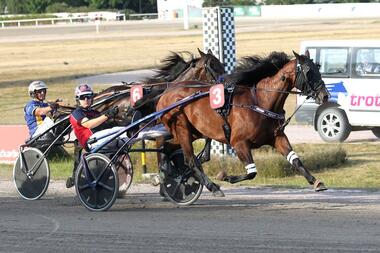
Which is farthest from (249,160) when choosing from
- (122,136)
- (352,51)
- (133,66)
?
(133,66)

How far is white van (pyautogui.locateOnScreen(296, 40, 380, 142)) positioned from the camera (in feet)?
54.9

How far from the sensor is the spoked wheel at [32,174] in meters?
10.8

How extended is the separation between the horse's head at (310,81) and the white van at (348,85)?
7696mm

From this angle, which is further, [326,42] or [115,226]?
[326,42]

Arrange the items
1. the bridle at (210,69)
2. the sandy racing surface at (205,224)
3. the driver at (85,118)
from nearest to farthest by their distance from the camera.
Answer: the sandy racing surface at (205,224) < the driver at (85,118) < the bridle at (210,69)

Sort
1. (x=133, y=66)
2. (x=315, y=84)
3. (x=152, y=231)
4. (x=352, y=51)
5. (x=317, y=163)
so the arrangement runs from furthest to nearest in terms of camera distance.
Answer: (x=133, y=66)
(x=352, y=51)
(x=317, y=163)
(x=315, y=84)
(x=152, y=231)

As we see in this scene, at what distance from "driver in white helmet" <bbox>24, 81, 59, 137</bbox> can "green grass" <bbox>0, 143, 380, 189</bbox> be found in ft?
7.22

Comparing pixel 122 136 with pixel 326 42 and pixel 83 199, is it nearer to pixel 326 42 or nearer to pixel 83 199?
pixel 83 199

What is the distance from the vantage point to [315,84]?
9078 millimetres

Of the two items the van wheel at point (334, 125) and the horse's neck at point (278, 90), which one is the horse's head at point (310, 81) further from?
the van wheel at point (334, 125)

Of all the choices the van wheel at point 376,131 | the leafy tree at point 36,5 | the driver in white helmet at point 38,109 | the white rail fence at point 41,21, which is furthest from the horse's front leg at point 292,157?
the leafy tree at point 36,5

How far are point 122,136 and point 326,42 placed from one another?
8.02 metres

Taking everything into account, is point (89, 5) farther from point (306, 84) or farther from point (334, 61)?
point (306, 84)

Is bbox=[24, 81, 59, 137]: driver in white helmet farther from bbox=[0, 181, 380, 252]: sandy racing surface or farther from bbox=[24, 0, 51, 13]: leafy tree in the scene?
bbox=[24, 0, 51, 13]: leafy tree
